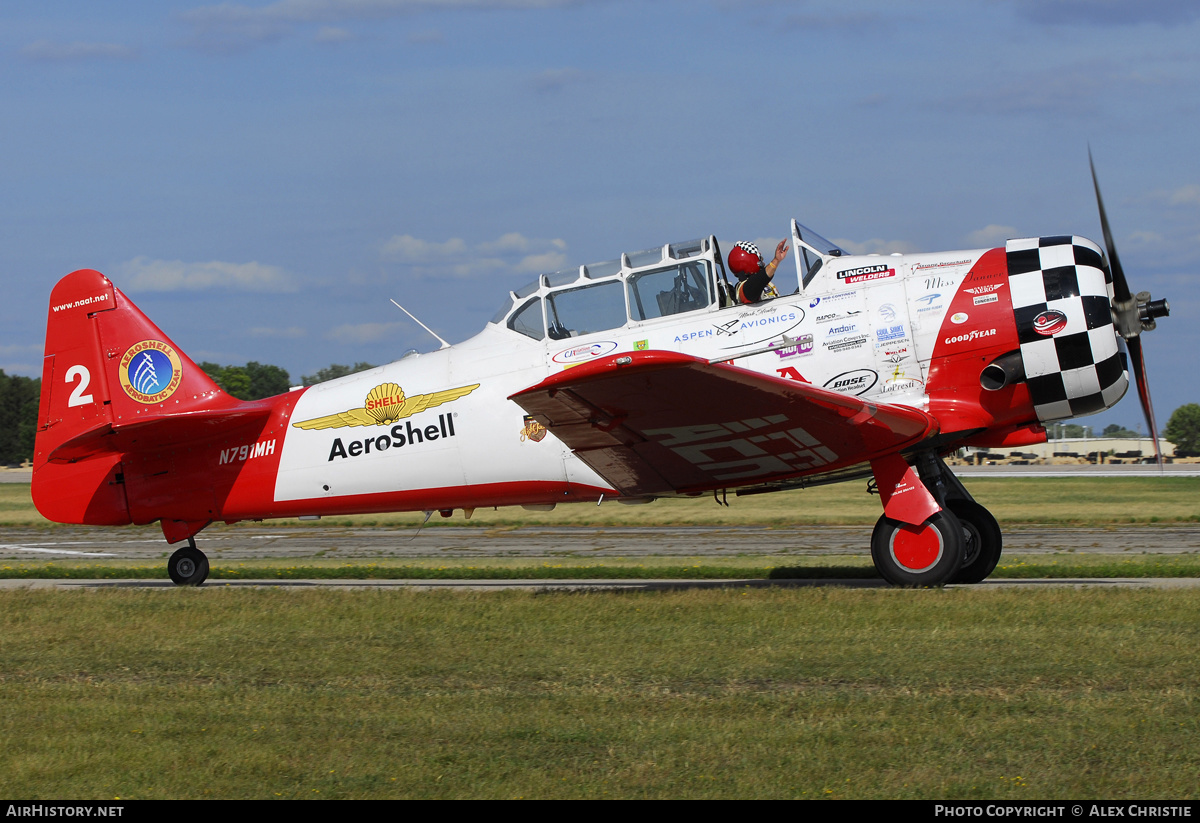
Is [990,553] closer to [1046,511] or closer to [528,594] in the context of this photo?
[528,594]

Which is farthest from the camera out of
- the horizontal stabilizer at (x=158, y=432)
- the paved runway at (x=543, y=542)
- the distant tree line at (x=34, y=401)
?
the distant tree line at (x=34, y=401)

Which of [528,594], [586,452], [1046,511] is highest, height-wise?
[586,452]

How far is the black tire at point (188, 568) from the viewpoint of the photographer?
502 inches

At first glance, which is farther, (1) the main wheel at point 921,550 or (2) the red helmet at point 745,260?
(2) the red helmet at point 745,260

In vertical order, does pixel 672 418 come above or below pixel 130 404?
below

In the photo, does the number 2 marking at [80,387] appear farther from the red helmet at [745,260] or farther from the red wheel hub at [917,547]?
the red wheel hub at [917,547]

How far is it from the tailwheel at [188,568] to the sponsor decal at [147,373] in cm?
182

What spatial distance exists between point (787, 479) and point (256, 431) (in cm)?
606

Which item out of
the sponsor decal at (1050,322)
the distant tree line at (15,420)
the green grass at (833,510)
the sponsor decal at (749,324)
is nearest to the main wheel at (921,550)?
the sponsor decal at (1050,322)

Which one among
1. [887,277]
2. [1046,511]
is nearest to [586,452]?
[887,277]

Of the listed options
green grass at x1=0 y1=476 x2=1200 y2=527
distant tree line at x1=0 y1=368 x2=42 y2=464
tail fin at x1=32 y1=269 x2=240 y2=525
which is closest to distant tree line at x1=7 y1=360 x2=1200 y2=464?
distant tree line at x1=0 y1=368 x2=42 y2=464

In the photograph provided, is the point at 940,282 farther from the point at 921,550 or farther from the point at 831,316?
the point at 921,550
